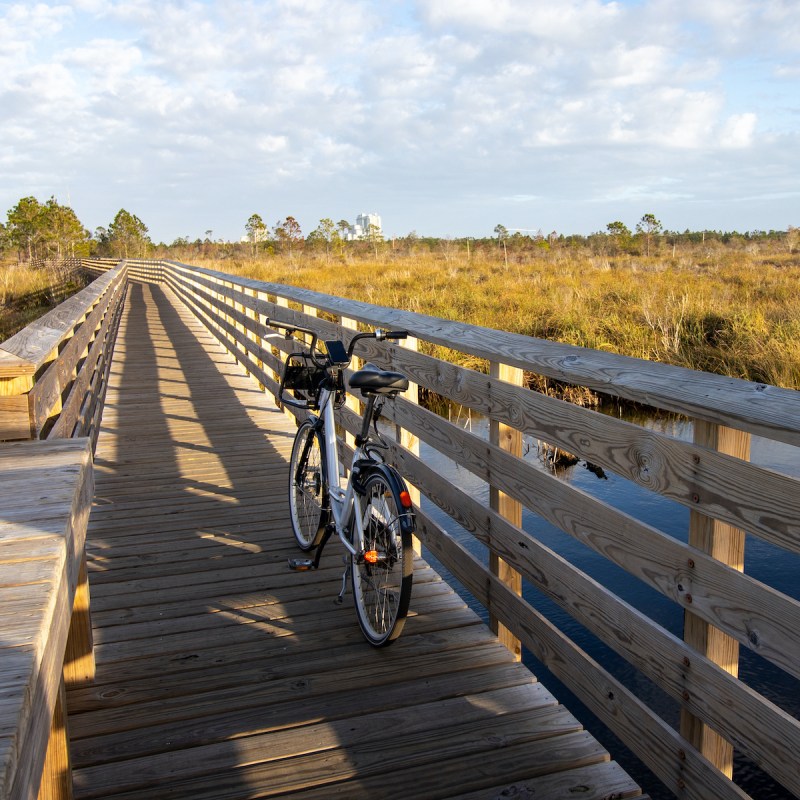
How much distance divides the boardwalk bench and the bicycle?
0.99 m

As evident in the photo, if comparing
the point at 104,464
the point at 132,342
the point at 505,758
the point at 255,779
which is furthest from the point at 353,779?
the point at 132,342

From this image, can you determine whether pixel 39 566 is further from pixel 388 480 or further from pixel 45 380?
pixel 45 380

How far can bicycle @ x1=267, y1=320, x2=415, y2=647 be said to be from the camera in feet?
9.57

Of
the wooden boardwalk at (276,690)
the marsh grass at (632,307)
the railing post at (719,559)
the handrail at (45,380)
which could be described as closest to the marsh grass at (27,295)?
the marsh grass at (632,307)

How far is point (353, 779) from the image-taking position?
2303 mm

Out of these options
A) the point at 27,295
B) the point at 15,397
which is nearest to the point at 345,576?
the point at 15,397

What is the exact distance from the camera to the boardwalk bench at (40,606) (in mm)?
1271

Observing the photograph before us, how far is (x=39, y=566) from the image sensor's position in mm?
1834

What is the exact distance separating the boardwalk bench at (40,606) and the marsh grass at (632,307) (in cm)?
671

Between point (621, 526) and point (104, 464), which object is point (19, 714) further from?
point (104, 464)

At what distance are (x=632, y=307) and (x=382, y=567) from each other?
11.4m

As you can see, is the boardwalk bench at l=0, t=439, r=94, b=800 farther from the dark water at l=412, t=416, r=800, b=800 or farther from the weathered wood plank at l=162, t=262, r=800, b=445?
the dark water at l=412, t=416, r=800, b=800

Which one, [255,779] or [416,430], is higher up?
[416,430]

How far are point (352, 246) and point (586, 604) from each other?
5347cm
